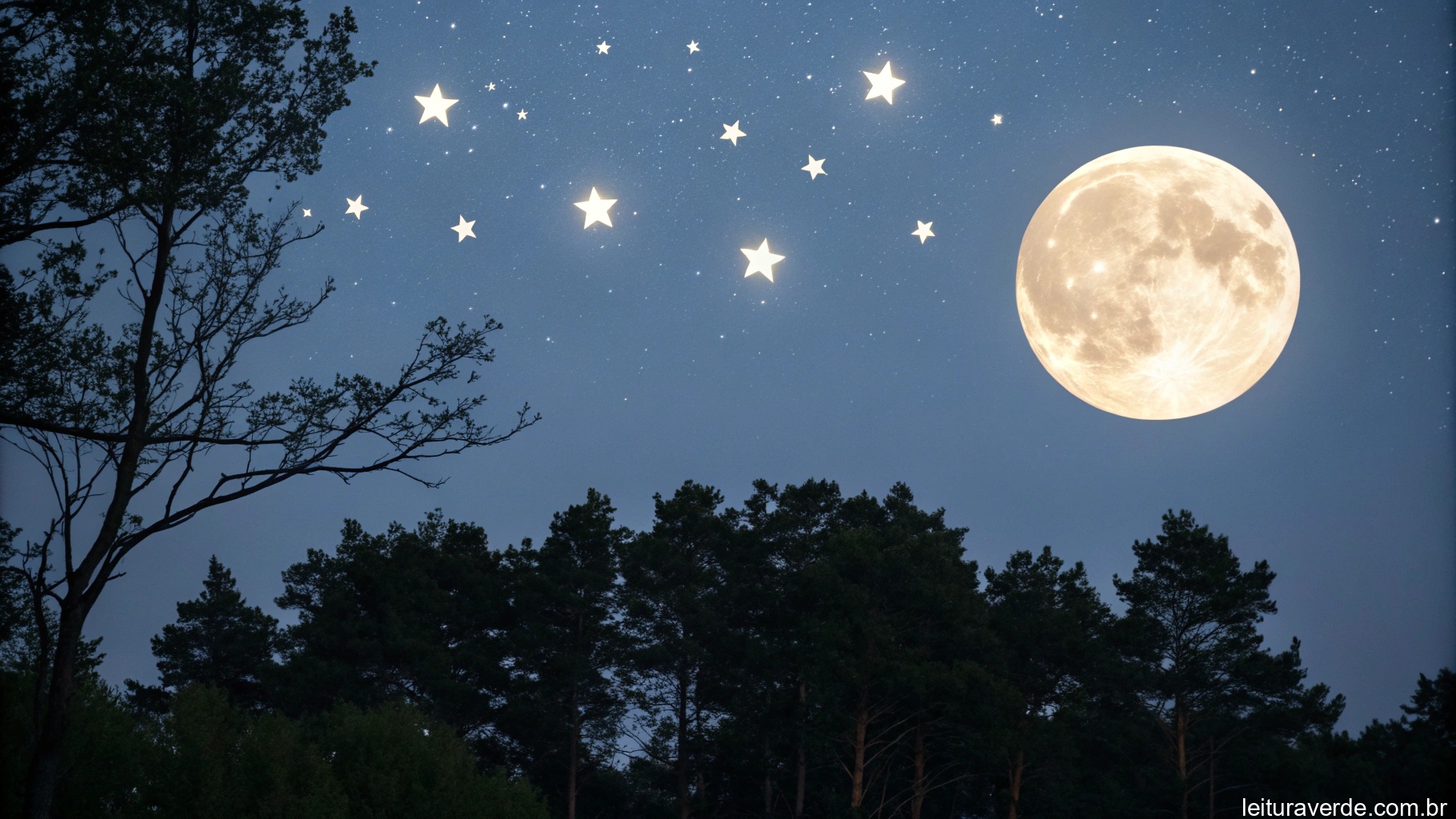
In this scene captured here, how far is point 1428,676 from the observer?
145ft

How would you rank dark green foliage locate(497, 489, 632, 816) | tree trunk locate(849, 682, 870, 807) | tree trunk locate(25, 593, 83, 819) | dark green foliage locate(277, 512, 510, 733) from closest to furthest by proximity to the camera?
1. tree trunk locate(25, 593, 83, 819)
2. tree trunk locate(849, 682, 870, 807)
3. dark green foliage locate(277, 512, 510, 733)
4. dark green foliage locate(497, 489, 632, 816)

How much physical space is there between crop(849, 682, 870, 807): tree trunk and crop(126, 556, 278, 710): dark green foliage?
92.6 ft

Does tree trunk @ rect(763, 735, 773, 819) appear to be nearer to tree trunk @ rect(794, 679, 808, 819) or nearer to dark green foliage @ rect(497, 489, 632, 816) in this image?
tree trunk @ rect(794, 679, 808, 819)

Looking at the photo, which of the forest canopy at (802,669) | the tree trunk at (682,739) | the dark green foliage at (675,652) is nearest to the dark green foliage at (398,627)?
the forest canopy at (802,669)

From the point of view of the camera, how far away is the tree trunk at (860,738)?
1366 inches

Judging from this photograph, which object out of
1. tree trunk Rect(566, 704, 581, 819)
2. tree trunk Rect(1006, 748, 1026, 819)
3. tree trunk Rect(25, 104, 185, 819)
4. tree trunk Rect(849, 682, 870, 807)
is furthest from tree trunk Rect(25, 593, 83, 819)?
tree trunk Rect(1006, 748, 1026, 819)

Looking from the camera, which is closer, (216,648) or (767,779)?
(767,779)

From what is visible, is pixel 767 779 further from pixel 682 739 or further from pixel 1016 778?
pixel 1016 778

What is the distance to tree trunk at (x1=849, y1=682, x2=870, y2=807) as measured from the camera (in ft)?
114

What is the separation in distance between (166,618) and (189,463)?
37.7 meters

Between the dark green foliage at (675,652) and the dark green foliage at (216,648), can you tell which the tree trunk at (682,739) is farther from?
the dark green foliage at (216,648)

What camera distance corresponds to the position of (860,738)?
3519 cm

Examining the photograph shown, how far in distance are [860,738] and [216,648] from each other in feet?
107

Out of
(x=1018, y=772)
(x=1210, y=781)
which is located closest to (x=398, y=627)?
(x=1018, y=772)
